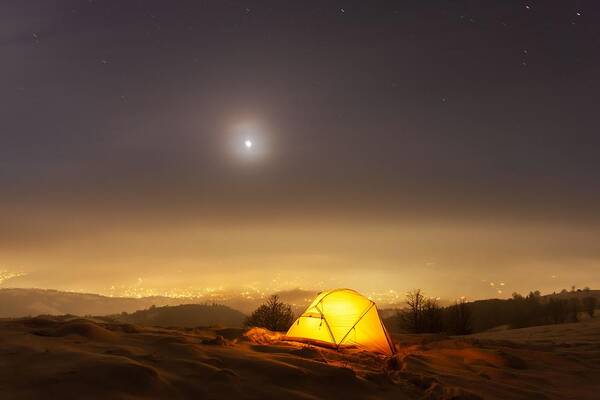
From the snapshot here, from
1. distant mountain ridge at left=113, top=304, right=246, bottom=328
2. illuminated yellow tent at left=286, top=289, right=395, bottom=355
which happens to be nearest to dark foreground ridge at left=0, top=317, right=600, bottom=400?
illuminated yellow tent at left=286, top=289, right=395, bottom=355

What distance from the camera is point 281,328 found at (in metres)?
19.7

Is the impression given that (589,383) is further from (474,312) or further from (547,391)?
(474,312)

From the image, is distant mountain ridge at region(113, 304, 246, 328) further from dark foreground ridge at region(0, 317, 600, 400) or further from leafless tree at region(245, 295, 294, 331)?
dark foreground ridge at region(0, 317, 600, 400)

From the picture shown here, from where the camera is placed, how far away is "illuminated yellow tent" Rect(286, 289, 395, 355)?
1168 cm

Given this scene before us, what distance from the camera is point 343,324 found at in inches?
471

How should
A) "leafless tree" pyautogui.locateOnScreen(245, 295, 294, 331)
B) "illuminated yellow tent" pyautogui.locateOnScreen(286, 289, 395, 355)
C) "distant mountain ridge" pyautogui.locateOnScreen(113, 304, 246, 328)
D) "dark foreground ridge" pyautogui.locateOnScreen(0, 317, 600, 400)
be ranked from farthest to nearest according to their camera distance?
"distant mountain ridge" pyautogui.locateOnScreen(113, 304, 246, 328)
"leafless tree" pyautogui.locateOnScreen(245, 295, 294, 331)
"illuminated yellow tent" pyautogui.locateOnScreen(286, 289, 395, 355)
"dark foreground ridge" pyautogui.locateOnScreen(0, 317, 600, 400)

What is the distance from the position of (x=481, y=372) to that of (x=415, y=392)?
3359 millimetres

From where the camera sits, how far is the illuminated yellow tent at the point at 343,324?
11.7m

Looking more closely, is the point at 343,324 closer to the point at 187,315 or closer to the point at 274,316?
the point at 274,316

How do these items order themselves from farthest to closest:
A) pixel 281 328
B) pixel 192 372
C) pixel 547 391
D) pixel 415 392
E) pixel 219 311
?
1. pixel 219 311
2. pixel 281 328
3. pixel 547 391
4. pixel 415 392
5. pixel 192 372

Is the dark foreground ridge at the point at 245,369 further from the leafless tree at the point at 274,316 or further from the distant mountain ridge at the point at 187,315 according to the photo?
the distant mountain ridge at the point at 187,315

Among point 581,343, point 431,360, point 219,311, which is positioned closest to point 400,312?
point 581,343

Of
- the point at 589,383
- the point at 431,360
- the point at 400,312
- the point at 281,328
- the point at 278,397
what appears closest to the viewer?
the point at 278,397

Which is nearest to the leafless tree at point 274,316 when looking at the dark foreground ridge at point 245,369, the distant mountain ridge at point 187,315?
the dark foreground ridge at point 245,369
